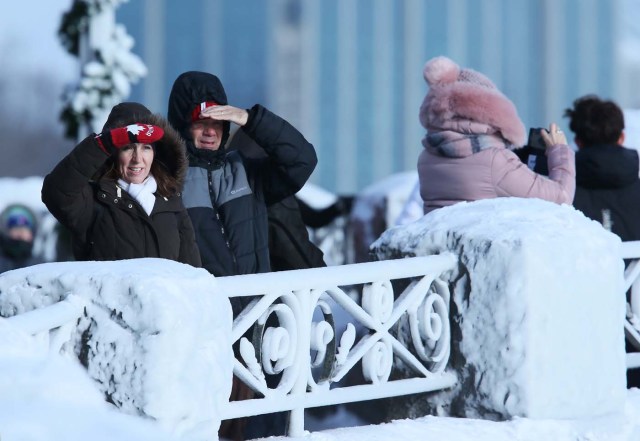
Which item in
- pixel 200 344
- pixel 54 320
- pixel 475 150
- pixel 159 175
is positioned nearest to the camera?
pixel 54 320

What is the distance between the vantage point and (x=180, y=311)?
3447mm

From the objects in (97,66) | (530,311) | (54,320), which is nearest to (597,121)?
(530,311)

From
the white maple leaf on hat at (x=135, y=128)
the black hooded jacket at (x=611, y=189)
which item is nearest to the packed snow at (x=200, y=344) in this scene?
the white maple leaf on hat at (x=135, y=128)

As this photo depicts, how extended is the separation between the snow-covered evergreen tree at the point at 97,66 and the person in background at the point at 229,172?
6.67 meters

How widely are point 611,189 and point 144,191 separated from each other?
92.0 inches

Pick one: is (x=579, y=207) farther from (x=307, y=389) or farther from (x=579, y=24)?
(x=579, y=24)

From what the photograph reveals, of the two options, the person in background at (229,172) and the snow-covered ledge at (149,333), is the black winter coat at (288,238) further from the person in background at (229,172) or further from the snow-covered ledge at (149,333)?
the snow-covered ledge at (149,333)

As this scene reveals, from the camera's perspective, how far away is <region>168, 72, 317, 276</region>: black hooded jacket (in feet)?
15.0

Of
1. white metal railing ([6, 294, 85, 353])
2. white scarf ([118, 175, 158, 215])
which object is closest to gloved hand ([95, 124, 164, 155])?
white scarf ([118, 175, 158, 215])

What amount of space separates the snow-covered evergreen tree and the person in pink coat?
21.4 feet

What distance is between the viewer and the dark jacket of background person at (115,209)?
400cm

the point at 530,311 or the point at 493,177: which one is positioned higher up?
the point at 493,177

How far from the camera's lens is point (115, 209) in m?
4.17

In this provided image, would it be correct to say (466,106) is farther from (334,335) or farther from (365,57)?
(365,57)
